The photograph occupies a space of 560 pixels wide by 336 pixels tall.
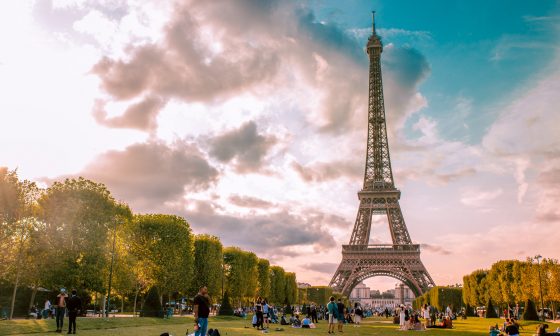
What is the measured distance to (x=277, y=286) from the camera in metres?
92.6

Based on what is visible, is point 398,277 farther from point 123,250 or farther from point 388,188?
point 123,250

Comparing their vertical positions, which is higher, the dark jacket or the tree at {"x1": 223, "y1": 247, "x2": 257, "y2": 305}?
the tree at {"x1": 223, "y1": 247, "x2": 257, "y2": 305}

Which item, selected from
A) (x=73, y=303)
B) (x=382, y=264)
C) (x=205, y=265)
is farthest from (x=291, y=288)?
(x=73, y=303)

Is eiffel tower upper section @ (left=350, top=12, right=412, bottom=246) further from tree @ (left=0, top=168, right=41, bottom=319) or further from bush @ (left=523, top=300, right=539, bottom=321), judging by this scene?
tree @ (left=0, top=168, right=41, bottom=319)

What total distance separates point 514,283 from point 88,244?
56.5 metres

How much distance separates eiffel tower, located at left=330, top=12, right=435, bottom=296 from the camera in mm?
97438

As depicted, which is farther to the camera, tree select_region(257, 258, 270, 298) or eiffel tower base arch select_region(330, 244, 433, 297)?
eiffel tower base arch select_region(330, 244, 433, 297)

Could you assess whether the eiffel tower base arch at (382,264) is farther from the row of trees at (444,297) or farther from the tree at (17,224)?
the tree at (17,224)

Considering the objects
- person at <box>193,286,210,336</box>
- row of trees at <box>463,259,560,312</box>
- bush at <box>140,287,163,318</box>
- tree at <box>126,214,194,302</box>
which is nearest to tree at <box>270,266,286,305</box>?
row of trees at <box>463,259,560,312</box>

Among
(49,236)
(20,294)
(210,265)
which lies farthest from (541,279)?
(20,294)

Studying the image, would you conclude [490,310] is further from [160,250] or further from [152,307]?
[152,307]

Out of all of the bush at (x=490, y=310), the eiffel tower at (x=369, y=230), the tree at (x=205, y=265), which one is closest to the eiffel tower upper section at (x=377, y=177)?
the eiffel tower at (x=369, y=230)

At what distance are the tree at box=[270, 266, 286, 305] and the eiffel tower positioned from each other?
35.1 ft

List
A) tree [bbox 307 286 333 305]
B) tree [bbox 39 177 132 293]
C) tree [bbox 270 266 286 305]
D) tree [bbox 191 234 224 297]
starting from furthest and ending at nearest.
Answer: tree [bbox 307 286 333 305]
tree [bbox 270 266 286 305]
tree [bbox 191 234 224 297]
tree [bbox 39 177 132 293]
